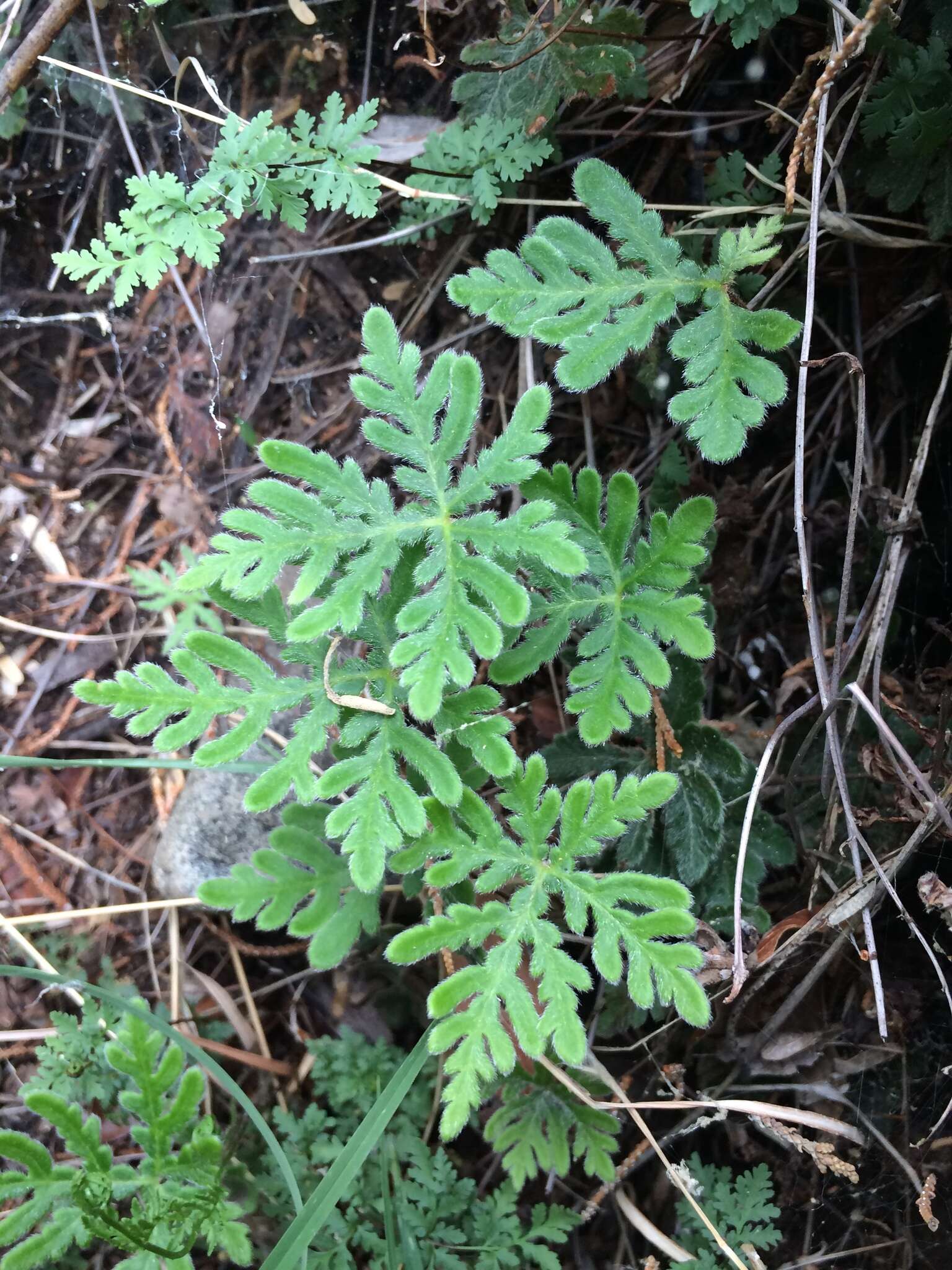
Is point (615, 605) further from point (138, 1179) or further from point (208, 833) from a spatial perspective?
point (138, 1179)

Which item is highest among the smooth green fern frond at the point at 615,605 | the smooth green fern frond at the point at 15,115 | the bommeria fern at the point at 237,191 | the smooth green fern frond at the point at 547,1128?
the smooth green fern frond at the point at 15,115

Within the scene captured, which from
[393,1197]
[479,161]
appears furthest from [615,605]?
[393,1197]

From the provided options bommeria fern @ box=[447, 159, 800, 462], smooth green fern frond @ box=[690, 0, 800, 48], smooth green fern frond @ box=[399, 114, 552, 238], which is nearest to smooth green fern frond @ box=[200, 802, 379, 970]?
bommeria fern @ box=[447, 159, 800, 462]

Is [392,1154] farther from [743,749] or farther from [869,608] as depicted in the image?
[869,608]

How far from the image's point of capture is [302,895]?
2.06m

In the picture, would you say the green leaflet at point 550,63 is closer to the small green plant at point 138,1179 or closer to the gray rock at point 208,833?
the gray rock at point 208,833

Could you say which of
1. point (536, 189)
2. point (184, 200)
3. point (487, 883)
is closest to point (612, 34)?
point (536, 189)

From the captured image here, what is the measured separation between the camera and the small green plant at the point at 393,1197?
2.28 metres

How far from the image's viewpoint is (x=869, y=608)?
2.37 m

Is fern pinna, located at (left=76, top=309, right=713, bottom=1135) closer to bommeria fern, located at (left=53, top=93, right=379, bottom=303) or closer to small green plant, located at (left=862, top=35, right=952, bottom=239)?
bommeria fern, located at (left=53, top=93, right=379, bottom=303)

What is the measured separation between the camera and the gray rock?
111 inches

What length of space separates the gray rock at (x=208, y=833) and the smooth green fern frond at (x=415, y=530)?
110 centimetres

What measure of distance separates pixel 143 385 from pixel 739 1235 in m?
3.21

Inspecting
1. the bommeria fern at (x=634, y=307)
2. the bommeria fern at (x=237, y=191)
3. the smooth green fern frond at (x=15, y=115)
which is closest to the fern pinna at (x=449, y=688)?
the bommeria fern at (x=634, y=307)
